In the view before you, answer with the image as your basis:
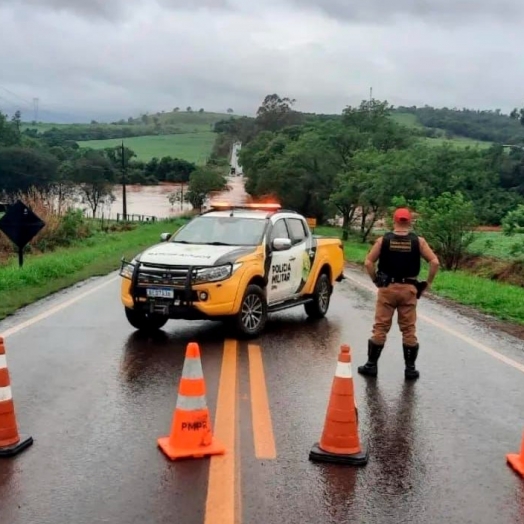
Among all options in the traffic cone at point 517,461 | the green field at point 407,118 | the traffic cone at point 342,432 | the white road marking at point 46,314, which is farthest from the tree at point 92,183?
the green field at point 407,118

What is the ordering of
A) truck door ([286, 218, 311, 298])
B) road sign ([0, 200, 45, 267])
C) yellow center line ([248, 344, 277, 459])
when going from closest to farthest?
yellow center line ([248, 344, 277, 459]), truck door ([286, 218, 311, 298]), road sign ([0, 200, 45, 267])

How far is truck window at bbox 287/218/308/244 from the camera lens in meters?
12.1

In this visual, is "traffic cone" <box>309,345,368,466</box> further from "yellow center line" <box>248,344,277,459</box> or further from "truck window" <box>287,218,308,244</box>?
"truck window" <box>287,218,308,244</box>

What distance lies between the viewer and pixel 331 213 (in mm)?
70875

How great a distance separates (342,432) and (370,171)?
169 feet

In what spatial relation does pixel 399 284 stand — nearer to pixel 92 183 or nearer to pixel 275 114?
pixel 92 183

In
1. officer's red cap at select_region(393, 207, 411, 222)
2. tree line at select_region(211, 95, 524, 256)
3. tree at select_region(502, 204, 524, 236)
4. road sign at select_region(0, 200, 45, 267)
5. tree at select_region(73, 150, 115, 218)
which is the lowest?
tree at select_region(73, 150, 115, 218)

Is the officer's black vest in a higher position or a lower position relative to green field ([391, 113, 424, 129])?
higher

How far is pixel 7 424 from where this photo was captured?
5504 mm

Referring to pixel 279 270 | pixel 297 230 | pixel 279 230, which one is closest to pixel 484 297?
pixel 297 230

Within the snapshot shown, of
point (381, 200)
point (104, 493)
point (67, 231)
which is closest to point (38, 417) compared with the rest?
point (104, 493)

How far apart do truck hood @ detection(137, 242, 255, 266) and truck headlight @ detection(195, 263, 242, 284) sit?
0.08m

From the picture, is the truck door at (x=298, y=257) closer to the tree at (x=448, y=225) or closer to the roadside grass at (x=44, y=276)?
the roadside grass at (x=44, y=276)

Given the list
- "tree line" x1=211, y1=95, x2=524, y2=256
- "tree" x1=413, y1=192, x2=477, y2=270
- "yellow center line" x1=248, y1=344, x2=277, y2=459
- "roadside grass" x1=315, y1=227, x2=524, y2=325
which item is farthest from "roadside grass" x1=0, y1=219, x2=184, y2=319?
"tree line" x1=211, y1=95, x2=524, y2=256
